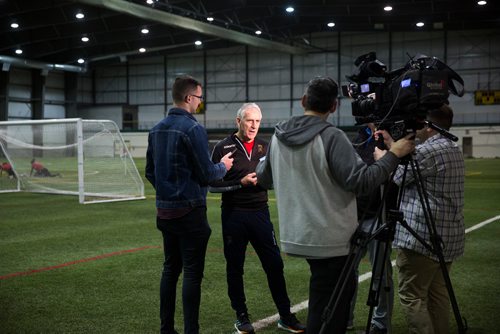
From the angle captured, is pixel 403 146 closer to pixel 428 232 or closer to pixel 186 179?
pixel 428 232

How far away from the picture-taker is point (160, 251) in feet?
30.0

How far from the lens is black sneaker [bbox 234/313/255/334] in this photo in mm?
5215

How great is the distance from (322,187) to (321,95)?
570 mm

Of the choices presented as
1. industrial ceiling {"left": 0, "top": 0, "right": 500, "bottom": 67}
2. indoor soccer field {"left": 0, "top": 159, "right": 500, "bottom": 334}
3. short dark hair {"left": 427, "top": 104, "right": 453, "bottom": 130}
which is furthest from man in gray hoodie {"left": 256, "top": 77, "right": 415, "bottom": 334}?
industrial ceiling {"left": 0, "top": 0, "right": 500, "bottom": 67}

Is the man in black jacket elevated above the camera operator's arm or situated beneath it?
situated beneath

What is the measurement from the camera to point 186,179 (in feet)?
15.1

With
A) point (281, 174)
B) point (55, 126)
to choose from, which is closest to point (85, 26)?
point (55, 126)

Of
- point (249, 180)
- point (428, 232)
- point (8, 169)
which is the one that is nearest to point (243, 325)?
point (249, 180)

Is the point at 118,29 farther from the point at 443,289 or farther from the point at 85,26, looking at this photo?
the point at 443,289

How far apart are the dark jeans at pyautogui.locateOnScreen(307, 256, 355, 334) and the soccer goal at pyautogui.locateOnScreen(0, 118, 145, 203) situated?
44.4 ft

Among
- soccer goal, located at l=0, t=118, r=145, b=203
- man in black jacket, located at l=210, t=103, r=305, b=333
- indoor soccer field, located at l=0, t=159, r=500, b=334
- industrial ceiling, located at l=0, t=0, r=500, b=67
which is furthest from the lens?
industrial ceiling, located at l=0, t=0, r=500, b=67

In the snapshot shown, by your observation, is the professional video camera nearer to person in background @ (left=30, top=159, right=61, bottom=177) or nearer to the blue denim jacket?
the blue denim jacket

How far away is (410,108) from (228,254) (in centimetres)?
251

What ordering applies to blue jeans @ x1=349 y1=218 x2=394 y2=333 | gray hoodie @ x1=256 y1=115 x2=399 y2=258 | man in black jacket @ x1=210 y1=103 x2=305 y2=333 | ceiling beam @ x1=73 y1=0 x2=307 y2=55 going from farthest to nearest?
1. ceiling beam @ x1=73 y1=0 x2=307 y2=55
2. man in black jacket @ x1=210 y1=103 x2=305 y2=333
3. blue jeans @ x1=349 y1=218 x2=394 y2=333
4. gray hoodie @ x1=256 y1=115 x2=399 y2=258
